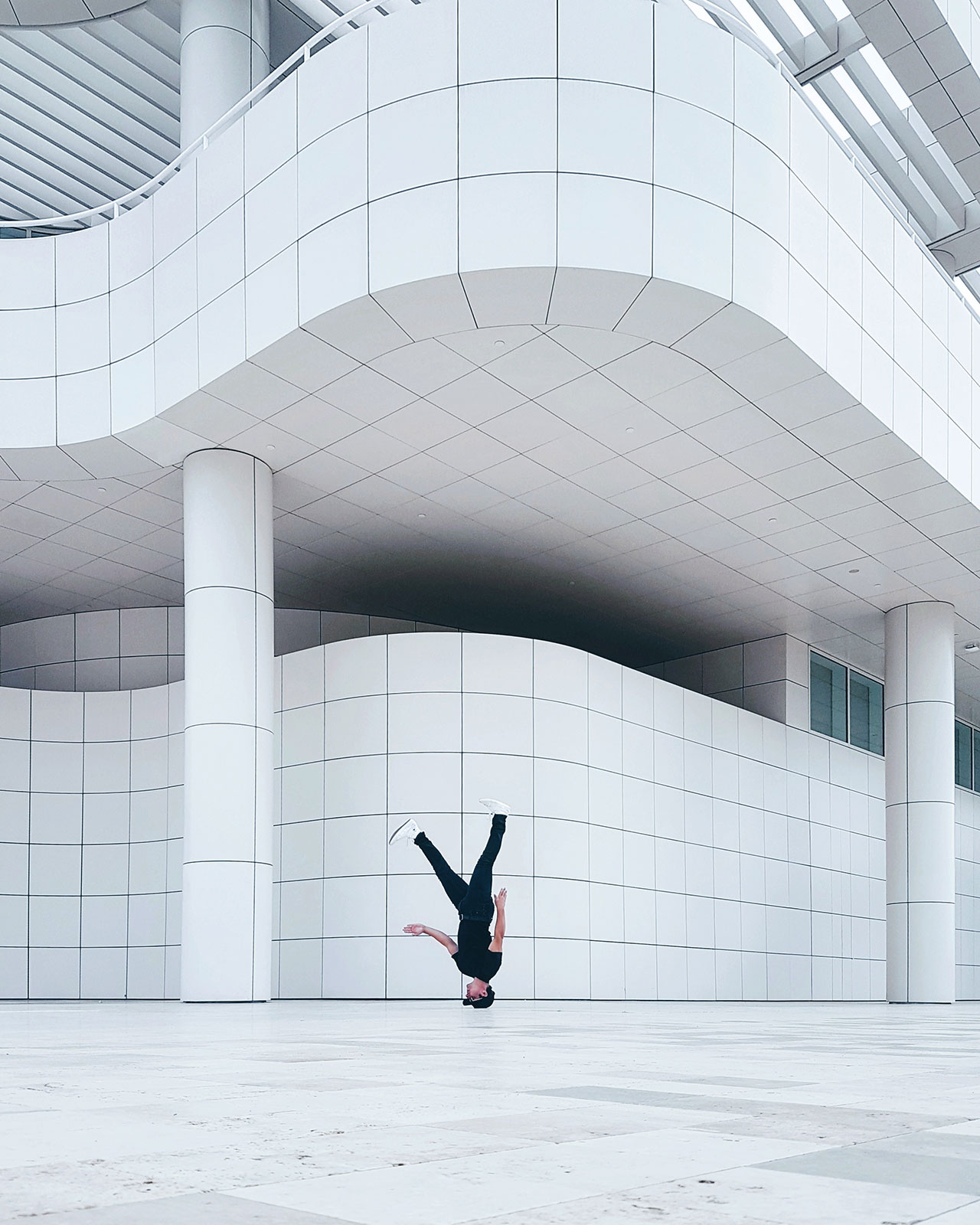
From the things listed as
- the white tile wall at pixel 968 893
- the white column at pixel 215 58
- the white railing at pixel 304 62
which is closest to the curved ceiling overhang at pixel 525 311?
the white railing at pixel 304 62

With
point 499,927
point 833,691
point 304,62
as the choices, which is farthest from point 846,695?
point 304,62

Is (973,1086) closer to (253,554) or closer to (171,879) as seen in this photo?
(253,554)

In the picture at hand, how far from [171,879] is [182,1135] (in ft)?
75.8

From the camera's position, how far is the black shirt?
587 inches

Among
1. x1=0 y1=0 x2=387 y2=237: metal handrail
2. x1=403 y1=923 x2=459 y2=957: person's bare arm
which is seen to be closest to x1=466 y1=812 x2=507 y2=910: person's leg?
x1=403 y1=923 x2=459 y2=957: person's bare arm

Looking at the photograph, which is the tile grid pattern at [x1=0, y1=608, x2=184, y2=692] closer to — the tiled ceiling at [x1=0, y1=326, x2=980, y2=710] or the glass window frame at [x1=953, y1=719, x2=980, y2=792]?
the tiled ceiling at [x1=0, y1=326, x2=980, y2=710]

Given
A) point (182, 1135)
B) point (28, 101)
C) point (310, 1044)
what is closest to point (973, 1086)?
point (182, 1135)

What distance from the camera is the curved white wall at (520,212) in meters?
15.4

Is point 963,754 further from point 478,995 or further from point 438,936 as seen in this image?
point 478,995

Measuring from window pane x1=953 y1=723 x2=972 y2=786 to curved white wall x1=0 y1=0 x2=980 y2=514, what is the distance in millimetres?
24522

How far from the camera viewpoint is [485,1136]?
11.3 ft

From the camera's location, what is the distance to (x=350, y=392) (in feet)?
60.3

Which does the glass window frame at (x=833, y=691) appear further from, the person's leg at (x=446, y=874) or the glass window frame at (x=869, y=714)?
the person's leg at (x=446, y=874)

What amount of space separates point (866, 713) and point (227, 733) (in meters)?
21.7
